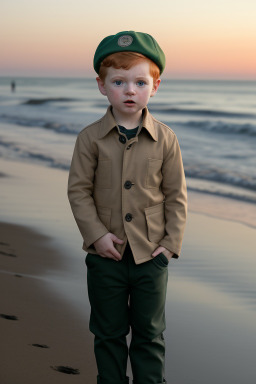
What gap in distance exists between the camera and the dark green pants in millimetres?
2479

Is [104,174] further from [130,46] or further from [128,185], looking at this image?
[130,46]

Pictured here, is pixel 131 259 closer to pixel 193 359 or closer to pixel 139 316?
pixel 139 316

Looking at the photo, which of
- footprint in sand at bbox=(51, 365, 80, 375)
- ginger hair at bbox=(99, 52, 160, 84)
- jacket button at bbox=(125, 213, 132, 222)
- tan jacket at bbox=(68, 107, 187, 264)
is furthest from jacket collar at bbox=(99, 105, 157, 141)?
footprint in sand at bbox=(51, 365, 80, 375)

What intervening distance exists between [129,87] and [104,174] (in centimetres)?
37

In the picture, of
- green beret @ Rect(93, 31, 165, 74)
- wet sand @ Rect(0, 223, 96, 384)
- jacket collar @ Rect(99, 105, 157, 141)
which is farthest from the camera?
wet sand @ Rect(0, 223, 96, 384)

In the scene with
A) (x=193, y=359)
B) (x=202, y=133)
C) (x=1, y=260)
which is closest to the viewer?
(x=193, y=359)

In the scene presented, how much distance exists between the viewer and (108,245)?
243 centimetres

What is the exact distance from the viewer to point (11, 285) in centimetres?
396

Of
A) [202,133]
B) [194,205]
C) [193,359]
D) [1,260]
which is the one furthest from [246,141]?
[193,359]

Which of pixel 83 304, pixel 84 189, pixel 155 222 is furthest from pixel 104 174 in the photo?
pixel 83 304

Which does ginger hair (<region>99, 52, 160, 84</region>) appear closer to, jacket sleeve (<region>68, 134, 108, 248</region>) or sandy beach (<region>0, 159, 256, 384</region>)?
jacket sleeve (<region>68, 134, 108, 248</region>)

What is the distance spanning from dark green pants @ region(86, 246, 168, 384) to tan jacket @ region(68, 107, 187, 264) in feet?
0.26

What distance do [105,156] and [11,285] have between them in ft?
5.97

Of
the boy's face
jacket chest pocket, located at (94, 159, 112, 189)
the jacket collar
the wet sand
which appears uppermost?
the boy's face
